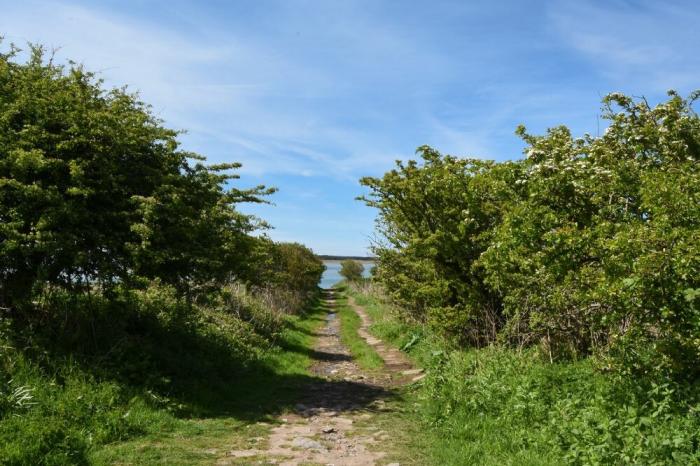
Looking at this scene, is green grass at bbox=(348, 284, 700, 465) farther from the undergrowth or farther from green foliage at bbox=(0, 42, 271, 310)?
green foliage at bbox=(0, 42, 271, 310)

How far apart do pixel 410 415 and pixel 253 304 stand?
12573 mm

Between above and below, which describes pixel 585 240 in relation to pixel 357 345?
above

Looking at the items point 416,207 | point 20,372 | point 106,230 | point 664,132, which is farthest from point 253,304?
point 664,132

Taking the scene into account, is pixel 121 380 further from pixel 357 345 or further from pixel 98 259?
pixel 357 345

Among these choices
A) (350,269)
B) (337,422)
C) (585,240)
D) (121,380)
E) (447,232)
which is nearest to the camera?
(585,240)

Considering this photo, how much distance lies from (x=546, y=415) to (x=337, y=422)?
3517 mm

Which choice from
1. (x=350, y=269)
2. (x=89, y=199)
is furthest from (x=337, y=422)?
(x=350, y=269)

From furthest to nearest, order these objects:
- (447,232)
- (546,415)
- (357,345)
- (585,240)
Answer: (357,345), (447,232), (546,415), (585,240)

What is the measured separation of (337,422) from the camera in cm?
905

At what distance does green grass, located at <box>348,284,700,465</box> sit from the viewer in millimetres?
5660

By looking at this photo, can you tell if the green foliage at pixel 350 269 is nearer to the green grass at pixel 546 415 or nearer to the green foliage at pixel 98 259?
the green foliage at pixel 98 259

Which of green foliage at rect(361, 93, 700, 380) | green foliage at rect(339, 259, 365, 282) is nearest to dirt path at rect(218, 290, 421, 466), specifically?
green foliage at rect(361, 93, 700, 380)

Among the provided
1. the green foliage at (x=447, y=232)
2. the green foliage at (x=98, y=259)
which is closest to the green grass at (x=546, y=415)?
the green foliage at (x=447, y=232)

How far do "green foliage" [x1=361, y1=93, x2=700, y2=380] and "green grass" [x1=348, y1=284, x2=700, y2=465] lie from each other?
559mm
